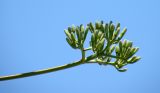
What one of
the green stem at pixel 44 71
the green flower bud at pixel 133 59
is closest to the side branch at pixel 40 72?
the green stem at pixel 44 71

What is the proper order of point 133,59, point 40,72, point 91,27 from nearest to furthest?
point 40,72, point 133,59, point 91,27

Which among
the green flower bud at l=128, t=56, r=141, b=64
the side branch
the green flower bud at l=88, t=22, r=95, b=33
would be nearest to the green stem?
the side branch

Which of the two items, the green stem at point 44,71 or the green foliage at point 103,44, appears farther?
the green foliage at point 103,44

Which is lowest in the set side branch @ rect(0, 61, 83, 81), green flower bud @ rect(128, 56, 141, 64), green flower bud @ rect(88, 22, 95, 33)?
side branch @ rect(0, 61, 83, 81)

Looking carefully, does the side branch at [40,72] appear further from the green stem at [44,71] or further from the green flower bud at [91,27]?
the green flower bud at [91,27]

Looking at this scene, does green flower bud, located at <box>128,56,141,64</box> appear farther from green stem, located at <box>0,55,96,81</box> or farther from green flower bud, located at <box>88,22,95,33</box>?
green flower bud, located at <box>88,22,95,33</box>

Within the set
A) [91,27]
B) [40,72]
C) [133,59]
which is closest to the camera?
[40,72]

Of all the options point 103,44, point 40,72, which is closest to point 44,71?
point 40,72

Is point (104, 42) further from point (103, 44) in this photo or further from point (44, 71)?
point (44, 71)
